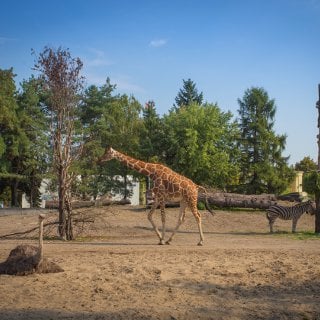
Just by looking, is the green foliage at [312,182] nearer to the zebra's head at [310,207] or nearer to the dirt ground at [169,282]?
the zebra's head at [310,207]

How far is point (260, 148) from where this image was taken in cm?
3803

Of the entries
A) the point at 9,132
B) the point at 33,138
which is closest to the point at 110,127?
the point at 33,138

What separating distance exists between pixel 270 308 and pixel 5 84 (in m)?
43.1

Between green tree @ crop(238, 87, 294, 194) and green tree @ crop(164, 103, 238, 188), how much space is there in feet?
5.60

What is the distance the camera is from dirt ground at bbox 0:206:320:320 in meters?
7.93

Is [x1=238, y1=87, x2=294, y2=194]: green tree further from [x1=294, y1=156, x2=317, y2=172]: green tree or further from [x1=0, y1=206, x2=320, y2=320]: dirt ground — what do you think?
[x1=294, y1=156, x2=317, y2=172]: green tree

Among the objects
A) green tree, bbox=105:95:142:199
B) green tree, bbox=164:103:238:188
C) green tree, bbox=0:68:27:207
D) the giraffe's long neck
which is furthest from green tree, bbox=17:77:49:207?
the giraffe's long neck

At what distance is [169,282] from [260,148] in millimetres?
29277

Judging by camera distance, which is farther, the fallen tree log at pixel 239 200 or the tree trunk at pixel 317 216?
the fallen tree log at pixel 239 200

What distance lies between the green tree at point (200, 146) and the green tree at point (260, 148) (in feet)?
5.60

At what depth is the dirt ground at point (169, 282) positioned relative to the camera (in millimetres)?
7934

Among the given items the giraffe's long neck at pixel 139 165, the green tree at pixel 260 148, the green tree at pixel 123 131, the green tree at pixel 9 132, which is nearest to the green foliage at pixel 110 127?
the green tree at pixel 123 131

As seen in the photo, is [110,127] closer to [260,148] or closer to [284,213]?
[260,148]

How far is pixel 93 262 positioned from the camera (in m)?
12.0
